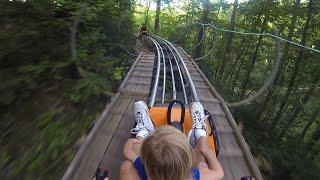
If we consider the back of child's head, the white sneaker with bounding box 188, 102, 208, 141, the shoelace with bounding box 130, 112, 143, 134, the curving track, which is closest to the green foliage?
the curving track

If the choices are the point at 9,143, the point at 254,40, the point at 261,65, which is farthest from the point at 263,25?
the point at 9,143

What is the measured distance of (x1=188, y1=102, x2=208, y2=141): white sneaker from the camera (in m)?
3.39

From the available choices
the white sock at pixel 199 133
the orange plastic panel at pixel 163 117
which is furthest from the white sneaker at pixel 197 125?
the orange plastic panel at pixel 163 117

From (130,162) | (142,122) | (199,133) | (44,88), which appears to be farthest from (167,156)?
(44,88)

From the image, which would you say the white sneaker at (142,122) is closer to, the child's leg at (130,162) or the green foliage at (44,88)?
the child's leg at (130,162)

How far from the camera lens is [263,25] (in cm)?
1404

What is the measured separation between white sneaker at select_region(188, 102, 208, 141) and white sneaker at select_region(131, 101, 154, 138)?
43cm

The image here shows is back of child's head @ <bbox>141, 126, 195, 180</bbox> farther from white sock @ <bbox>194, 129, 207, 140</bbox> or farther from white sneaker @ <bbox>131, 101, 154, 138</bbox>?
white sneaker @ <bbox>131, 101, 154, 138</bbox>

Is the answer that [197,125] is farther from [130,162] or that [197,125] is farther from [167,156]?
[167,156]

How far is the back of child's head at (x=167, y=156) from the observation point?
1.89m

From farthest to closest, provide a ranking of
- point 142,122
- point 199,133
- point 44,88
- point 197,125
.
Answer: point 44,88, point 142,122, point 197,125, point 199,133

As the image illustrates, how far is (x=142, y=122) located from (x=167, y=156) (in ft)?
5.86

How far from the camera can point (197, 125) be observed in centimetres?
352

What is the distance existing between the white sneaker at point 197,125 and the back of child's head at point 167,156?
141 cm
